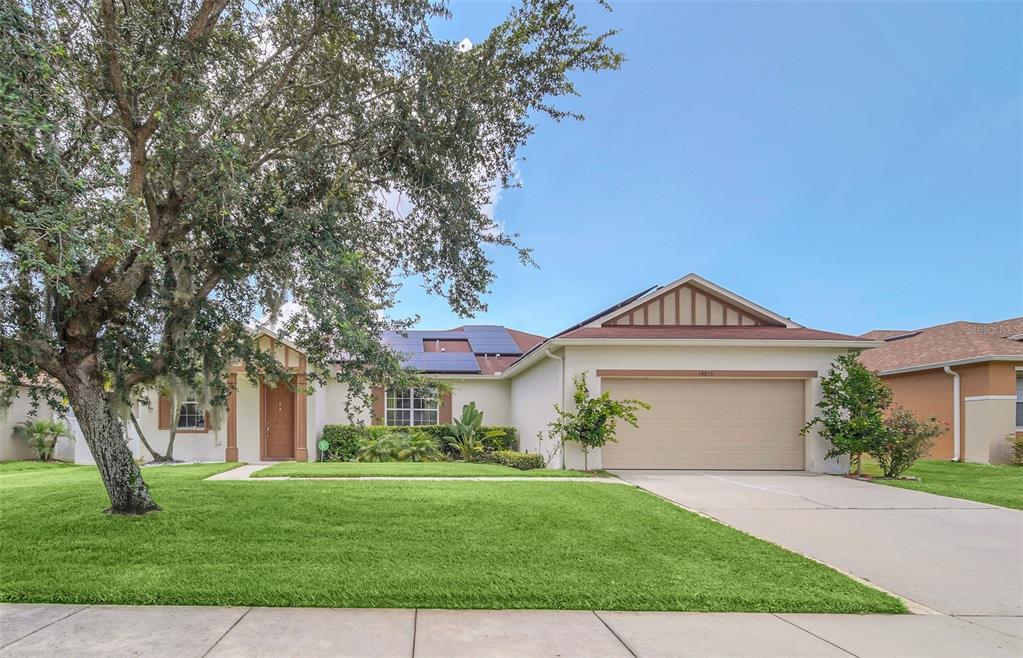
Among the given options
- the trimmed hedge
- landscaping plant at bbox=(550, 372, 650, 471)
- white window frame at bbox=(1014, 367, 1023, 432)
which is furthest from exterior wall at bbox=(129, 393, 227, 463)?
white window frame at bbox=(1014, 367, 1023, 432)

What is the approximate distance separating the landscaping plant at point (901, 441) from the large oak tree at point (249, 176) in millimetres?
9293

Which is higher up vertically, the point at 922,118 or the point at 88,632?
the point at 922,118

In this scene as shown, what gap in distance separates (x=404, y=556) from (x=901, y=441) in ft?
35.3

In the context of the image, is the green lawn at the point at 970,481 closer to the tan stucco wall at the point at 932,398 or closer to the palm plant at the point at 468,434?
the tan stucco wall at the point at 932,398

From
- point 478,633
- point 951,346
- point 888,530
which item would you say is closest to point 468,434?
point 888,530

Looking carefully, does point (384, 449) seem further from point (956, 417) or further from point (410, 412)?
point (956, 417)

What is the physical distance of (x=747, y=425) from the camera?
1188 centimetres

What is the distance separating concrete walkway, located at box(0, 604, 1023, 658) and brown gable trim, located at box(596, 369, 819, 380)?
7765 mm

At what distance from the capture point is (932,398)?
16.4m

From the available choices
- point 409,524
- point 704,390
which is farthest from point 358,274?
point 704,390

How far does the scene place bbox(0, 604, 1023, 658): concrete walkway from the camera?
3271 mm

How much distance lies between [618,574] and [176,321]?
5.56 metres

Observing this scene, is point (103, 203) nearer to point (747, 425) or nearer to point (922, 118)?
point (747, 425)

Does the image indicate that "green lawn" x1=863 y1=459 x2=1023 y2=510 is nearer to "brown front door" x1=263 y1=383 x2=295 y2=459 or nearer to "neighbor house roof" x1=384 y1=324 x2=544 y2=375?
"neighbor house roof" x1=384 y1=324 x2=544 y2=375
